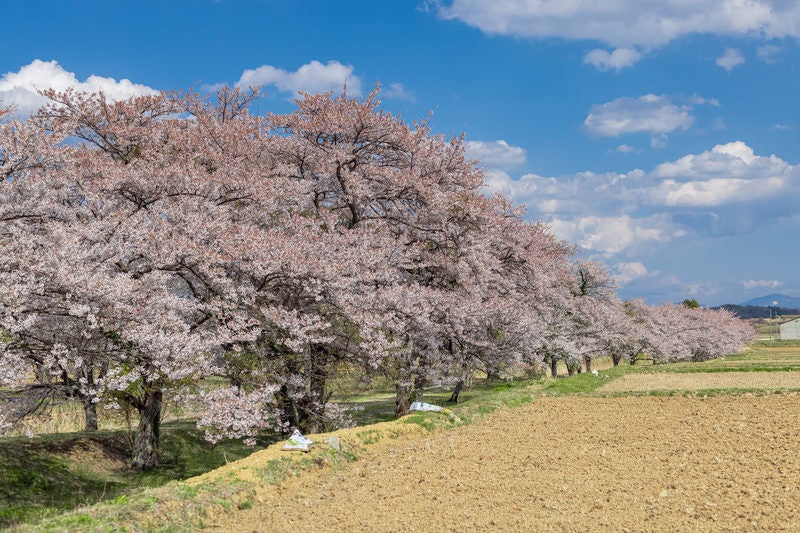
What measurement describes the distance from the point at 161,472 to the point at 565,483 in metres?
12.3

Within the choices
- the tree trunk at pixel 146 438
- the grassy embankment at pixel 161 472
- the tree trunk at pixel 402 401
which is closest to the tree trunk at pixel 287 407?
the grassy embankment at pixel 161 472

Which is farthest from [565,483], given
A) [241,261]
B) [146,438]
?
[146,438]

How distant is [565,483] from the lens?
Result: 987cm

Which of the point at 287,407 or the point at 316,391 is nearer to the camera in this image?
the point at 316,391

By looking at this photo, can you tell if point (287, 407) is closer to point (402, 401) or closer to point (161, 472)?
point (161, 472)

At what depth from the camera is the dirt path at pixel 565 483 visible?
8.08 meters

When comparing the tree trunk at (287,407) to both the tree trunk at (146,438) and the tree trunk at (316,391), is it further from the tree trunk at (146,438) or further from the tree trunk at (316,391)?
the tree trunk at (146,438)

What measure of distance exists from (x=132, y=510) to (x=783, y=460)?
11.4 m

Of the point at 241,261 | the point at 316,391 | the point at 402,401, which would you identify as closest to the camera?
the point at 241,261

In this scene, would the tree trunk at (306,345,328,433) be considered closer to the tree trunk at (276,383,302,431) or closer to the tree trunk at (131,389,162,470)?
the tree trunk at (276,383,302,431)

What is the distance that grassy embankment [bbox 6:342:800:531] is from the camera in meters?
8.61

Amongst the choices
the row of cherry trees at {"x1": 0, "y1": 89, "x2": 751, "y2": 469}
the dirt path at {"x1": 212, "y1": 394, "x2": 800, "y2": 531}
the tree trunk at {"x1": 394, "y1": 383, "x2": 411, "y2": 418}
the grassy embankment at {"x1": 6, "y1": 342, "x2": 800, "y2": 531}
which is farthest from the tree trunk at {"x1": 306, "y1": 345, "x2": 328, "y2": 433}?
the tree trunk at {"x1": 394, "y1": 383, "x2": 411, "y2": 418}

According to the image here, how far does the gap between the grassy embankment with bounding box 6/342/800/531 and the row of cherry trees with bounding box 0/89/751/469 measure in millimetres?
1374

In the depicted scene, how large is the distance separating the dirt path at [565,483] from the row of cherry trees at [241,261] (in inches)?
184
